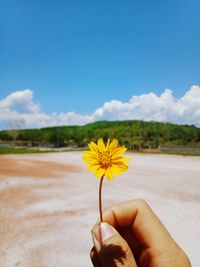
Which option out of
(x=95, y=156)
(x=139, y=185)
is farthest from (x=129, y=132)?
(x=95, y=156)

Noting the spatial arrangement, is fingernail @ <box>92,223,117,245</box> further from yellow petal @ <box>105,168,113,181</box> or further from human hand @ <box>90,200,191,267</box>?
yellow petal @ <box>105,168,113,181</box>

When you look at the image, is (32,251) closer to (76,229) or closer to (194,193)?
(76,229)

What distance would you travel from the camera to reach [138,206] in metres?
1.11

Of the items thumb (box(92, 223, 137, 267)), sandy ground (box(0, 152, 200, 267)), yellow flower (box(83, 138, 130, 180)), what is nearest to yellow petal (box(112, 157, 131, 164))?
yellow flower (box(83, 138, 130, 180))

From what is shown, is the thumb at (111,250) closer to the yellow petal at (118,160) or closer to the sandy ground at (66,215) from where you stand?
the yellow petal at (118,160)

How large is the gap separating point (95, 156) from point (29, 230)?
5184 millimetres

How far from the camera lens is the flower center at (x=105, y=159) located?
757mm

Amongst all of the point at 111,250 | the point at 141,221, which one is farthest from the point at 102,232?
the point at 141,221

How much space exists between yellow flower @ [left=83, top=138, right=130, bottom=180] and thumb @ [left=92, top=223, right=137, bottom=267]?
1.31 ft

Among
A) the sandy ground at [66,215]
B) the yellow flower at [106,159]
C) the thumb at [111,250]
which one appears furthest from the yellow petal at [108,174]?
the sandy ground at [66,215]

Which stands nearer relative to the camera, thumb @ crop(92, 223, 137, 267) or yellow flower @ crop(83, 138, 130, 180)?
yellow flower @ crop(83, 138, 130, 180)

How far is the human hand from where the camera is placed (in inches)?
37.4

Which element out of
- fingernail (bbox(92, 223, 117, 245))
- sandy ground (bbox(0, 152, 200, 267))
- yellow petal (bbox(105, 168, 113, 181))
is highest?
yellow petal (bbox(105, 168, 113, 181))

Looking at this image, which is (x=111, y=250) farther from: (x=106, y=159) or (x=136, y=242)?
(x=106, y=159)
